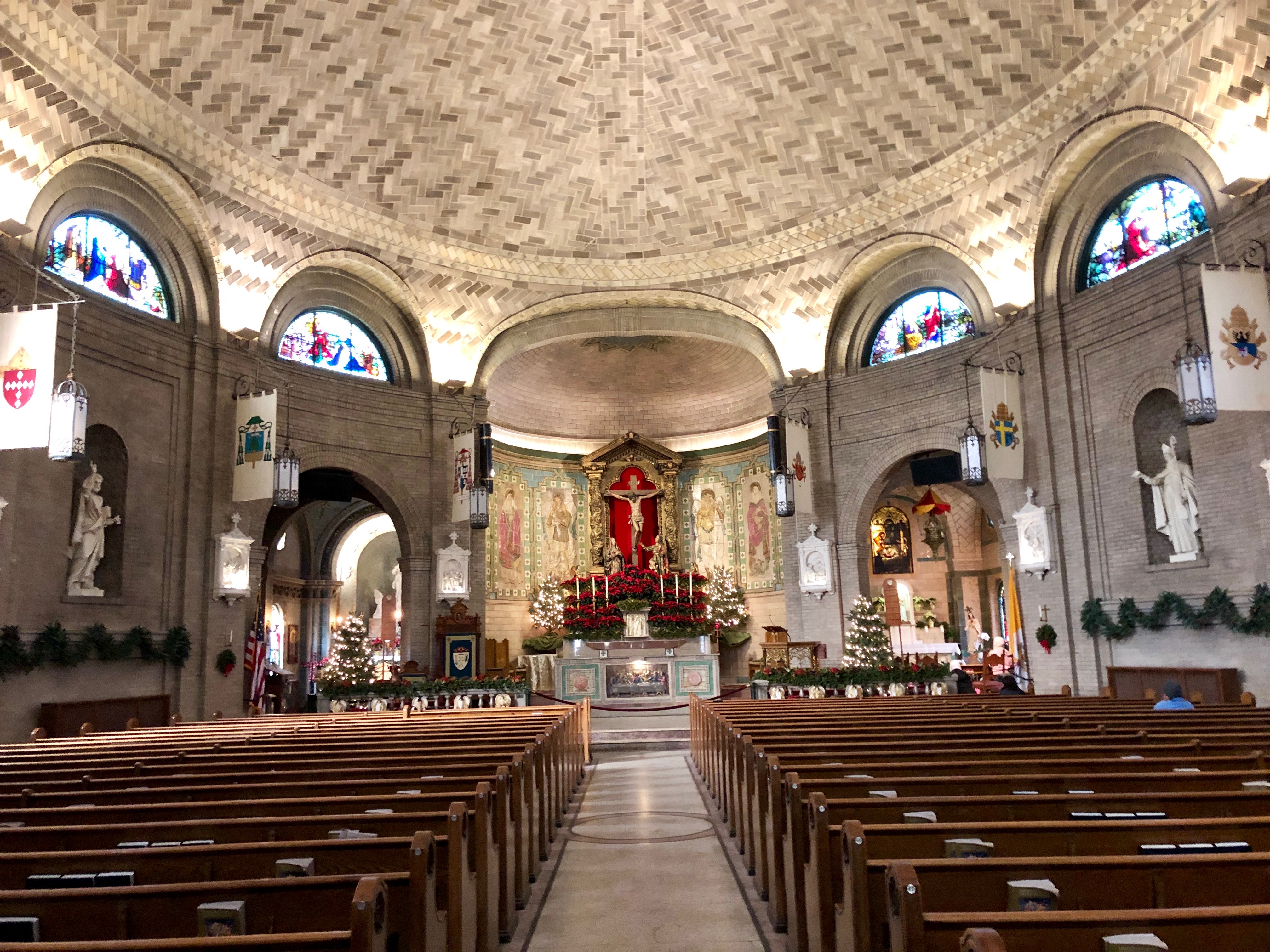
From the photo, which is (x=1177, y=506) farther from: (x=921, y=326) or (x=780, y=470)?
(x=780, y=470)

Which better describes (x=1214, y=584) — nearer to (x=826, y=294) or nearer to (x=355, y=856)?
(x=826, y=294)

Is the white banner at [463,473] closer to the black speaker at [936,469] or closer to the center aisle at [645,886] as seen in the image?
the black speaker at [936,469]

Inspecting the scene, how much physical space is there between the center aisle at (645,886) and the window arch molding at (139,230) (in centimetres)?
1103

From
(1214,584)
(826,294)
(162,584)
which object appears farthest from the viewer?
(826,294)

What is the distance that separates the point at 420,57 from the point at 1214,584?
15.1 meters

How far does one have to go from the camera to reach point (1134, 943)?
239 centimetres

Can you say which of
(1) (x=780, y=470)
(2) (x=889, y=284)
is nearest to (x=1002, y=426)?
(1) (x=780, y=470)

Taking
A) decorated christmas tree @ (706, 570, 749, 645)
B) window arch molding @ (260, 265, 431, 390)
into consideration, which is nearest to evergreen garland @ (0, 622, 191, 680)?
window arch molding @ (260, 265, 431, 390)

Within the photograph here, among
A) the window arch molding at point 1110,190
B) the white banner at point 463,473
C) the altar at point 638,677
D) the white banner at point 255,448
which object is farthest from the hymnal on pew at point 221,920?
the white banner at point 463,473

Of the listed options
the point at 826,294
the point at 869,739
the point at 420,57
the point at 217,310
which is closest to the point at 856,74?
the point at 826,294

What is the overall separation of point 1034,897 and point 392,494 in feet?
59.2

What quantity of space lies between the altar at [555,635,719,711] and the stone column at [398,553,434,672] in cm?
292

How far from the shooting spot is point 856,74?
16.6m

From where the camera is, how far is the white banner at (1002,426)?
16109mm
